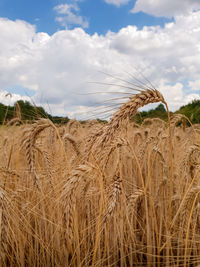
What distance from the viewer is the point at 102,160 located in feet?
5.86

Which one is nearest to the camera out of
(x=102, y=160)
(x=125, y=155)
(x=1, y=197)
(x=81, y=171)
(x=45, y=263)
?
(x=1, y=197)

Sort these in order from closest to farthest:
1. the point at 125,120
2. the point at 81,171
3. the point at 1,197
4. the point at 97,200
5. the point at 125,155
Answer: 1. the point at 1,197
2. the point at 81,171
3. the point at 125,120
4. the point at 97,200
5. the point at 125,155

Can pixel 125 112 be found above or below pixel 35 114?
below

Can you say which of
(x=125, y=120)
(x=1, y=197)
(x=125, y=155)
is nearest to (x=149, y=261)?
(x=125, y=120)

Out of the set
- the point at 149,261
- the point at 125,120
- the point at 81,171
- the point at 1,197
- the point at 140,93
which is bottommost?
the point at 149,261

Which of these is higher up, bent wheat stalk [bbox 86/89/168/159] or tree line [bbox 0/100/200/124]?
tree line [bbox 0/100/200/124]

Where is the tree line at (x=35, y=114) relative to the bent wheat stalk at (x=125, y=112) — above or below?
above

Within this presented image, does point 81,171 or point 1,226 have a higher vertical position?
point 81,171

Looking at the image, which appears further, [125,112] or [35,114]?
[35,114]

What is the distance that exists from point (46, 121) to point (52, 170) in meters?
0.52

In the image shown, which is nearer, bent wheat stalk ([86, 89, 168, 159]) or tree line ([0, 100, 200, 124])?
bent wheat stalk ([86, 89, 168, 159])

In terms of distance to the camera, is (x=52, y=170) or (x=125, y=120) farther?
(x=52, y=170)

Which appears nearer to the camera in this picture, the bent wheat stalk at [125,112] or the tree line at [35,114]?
the bent wheat stalk at [125,112]

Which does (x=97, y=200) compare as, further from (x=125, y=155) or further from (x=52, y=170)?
(x=125, y=155)
